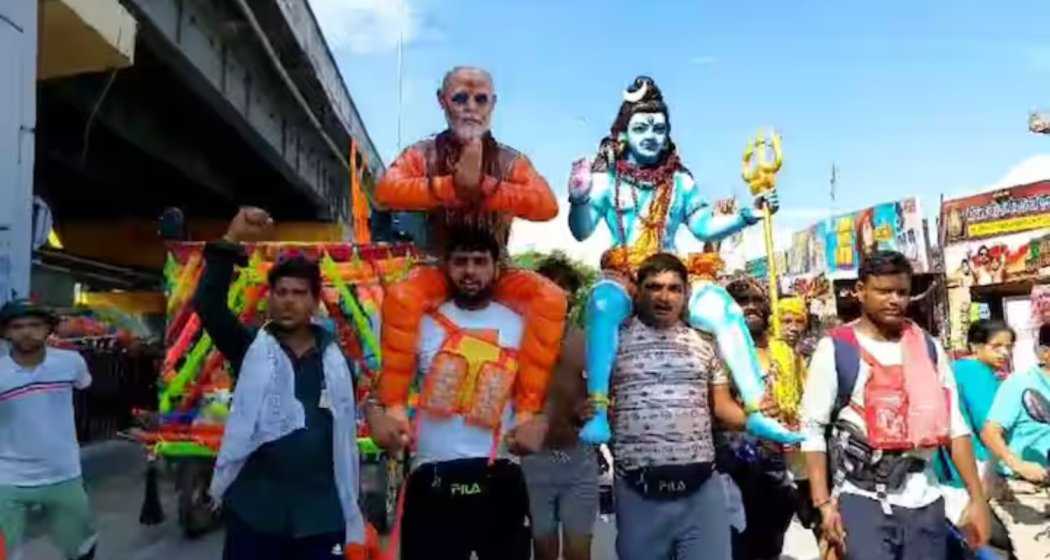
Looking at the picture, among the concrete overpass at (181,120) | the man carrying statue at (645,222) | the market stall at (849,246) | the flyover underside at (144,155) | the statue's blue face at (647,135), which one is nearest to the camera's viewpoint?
the man carrying statue at (645,222)

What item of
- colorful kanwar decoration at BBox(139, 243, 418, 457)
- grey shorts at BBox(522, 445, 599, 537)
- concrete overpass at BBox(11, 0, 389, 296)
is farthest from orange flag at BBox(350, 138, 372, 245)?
grey shorts at BBox(522, 445, 599, 537)

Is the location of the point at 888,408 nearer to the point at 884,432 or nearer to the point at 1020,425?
the point at 884,432

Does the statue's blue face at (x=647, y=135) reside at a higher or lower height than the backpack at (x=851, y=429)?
higher

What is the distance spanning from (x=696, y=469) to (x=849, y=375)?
2.04ft

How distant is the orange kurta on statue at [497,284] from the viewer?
3.24 m

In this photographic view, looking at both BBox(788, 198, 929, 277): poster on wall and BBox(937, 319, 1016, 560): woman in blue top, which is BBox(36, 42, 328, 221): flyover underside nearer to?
BBox(937, 319, 1016, 560): woman in blue top

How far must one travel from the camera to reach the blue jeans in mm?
3535

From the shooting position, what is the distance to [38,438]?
15.5 ft

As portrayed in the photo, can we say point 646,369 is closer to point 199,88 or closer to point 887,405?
point 887,405

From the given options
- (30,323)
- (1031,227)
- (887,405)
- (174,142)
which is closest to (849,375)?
(887,405)

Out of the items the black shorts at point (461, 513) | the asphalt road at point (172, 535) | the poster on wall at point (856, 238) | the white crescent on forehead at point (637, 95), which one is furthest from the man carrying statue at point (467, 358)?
the poster on wall at point (856, 238)

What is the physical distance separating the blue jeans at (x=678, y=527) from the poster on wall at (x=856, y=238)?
54.6ft

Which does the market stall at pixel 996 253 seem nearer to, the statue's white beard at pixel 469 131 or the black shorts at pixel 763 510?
the black shorts at pixel 763 510

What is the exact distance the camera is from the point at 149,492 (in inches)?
340
